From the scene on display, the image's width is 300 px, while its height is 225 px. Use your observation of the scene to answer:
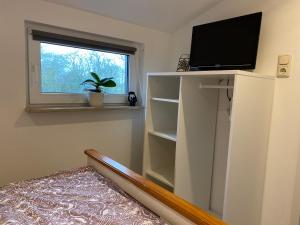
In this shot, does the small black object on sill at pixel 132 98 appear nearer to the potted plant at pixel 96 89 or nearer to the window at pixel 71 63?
the window at pixel 71 63

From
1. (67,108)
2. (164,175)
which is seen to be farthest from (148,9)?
(164,175)

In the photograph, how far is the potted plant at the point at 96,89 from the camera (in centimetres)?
220

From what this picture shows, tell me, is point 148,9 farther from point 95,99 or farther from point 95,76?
point 95,99

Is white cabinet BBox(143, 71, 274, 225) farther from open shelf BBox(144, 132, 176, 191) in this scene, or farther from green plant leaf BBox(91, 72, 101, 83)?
green plant leaf BBox(91, 72, 101, 83)

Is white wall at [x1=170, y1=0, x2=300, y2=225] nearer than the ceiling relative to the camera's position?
Yes

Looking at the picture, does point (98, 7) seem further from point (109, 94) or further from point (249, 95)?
point (249, 95)

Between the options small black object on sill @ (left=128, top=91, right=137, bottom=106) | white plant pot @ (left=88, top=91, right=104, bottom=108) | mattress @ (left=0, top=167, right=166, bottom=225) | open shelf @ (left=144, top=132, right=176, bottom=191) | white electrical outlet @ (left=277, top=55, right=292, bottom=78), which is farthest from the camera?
small black object on sill @ (left=128, top=91, right=137, bottom=106)

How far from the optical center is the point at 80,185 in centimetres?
146

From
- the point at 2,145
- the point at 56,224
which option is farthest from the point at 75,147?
the point at 56,224

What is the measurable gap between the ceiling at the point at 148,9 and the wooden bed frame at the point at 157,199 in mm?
1276

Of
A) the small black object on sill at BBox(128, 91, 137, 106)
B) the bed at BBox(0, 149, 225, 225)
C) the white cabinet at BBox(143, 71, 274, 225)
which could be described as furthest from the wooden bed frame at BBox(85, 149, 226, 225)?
the small black object on sill at BBox(128, 91, 137, 106)

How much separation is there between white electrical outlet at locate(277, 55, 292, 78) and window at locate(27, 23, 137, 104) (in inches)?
53.1

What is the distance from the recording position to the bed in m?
1.10

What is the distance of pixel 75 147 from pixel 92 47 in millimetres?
929
